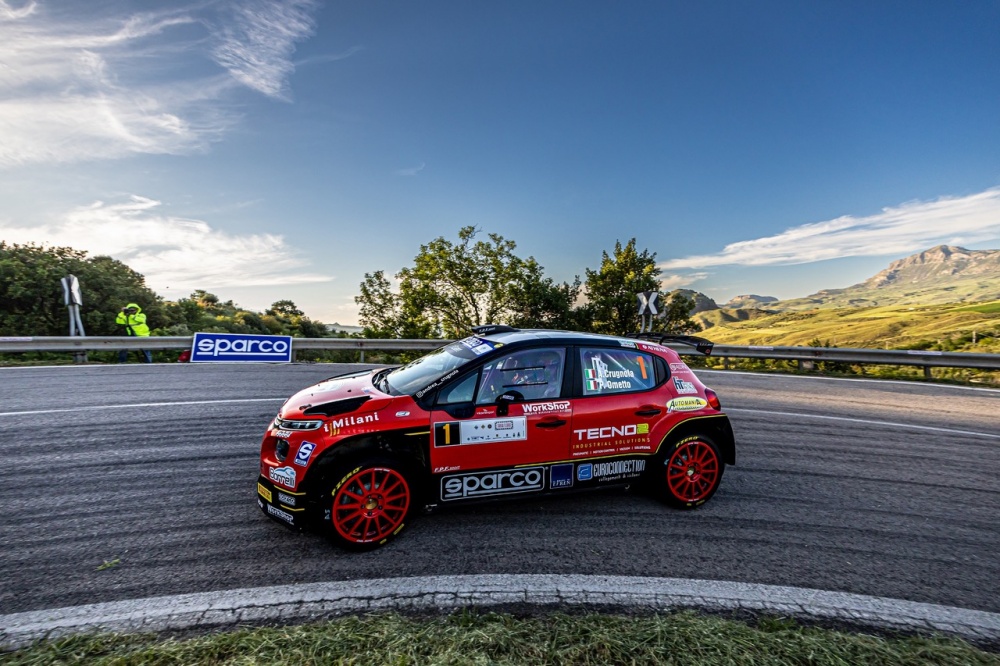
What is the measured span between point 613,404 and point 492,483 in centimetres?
123

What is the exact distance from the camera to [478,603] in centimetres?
271

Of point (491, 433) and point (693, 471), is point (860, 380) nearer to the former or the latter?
point (693, 471)

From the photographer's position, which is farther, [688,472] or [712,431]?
[712,431]

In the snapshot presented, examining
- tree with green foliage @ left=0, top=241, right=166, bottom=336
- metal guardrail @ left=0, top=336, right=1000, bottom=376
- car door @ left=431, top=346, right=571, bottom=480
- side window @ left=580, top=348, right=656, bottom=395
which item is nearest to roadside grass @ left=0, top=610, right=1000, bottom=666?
car door @ left=431, top=346, right=571, bottom=480

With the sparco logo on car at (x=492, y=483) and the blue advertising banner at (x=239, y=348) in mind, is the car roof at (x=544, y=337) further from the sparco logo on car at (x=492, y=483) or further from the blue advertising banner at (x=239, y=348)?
the blue advertising banner at (x=239, y=348)

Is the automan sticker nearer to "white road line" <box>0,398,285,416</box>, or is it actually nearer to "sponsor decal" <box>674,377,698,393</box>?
"sponsor decal" <box>674,377,698,393</box>

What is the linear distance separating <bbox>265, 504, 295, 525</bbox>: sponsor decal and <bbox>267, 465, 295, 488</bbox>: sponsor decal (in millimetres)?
194

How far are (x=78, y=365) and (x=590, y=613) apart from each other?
12.9m

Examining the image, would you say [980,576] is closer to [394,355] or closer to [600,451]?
[600,451]

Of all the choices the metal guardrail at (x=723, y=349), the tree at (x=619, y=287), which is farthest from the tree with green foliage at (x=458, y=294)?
the metal guardrail at (x=723, y=349)

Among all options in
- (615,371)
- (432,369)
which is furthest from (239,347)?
(615,371)

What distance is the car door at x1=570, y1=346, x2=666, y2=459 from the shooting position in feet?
12.6

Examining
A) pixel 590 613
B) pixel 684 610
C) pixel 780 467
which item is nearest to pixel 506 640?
pixel 590 613

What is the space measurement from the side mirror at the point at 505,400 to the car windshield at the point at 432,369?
1.35ft
